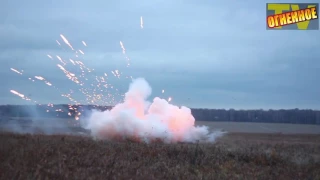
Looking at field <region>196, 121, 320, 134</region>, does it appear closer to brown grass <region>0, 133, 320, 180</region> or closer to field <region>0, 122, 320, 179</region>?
field <region>0, 122, 320, 179</region>

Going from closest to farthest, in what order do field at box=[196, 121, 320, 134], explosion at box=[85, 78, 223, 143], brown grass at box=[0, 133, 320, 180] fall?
1. brown grass at box=[0, 133, 320, 180]
2. explosion at box=[85, 78, 223, 143]
3. field at box=[196, 121, 320, 134]

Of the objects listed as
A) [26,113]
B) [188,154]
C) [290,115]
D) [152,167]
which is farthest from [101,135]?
[290,115]

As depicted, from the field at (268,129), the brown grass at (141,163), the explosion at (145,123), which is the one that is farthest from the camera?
the field at (268,129)

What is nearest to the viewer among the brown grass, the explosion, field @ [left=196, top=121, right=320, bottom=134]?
the brown grass

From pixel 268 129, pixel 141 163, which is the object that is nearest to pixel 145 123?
pixel 141 163

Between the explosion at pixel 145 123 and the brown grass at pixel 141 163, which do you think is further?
the explosion at pixel 145 123

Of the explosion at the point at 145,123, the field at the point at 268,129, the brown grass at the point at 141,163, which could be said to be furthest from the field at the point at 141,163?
the field at the point at 268,129

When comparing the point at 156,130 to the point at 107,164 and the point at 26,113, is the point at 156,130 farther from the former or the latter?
the point at 107,164

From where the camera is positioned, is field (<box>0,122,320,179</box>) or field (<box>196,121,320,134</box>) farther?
field (<box>196,121,320,134</box>)

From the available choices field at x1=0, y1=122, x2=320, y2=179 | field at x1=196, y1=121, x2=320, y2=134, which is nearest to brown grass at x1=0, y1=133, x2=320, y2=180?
field at x1=0, y1=122, x2=320, y2=179

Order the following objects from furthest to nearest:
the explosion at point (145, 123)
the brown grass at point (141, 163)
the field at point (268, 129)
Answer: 1. the field at point (268, 129)
2. the explosion at point (145, 123)
3. the brown grass at point (141, 163)

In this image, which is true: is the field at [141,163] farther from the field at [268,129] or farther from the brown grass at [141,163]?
the field at [268,129]

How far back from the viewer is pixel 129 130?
44844 mm

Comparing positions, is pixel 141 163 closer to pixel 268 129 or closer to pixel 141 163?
pixel 141 163
